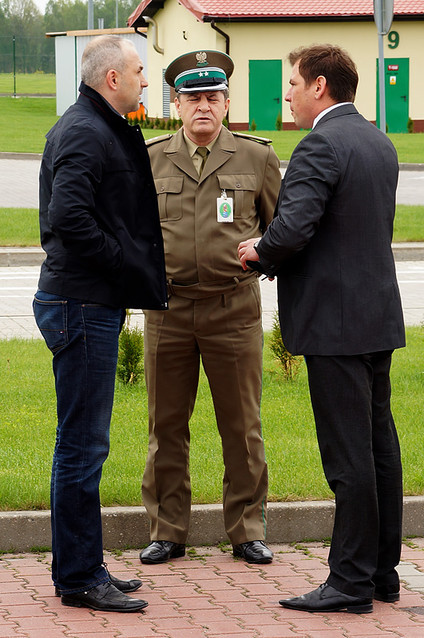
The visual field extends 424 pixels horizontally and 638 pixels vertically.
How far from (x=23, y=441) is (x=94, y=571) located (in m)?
2.10

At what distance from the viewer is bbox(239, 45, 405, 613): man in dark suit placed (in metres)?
4.13

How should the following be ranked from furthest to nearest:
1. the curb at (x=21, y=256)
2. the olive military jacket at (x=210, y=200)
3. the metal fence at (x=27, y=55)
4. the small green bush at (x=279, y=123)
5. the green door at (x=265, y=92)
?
the metal fence at (x=27, y=55), the green door at (x=265, y=92), the small green bush at (x=279, y=123), the curb at (x=21, y=256), the olive military jacket at (x=210, y=200)

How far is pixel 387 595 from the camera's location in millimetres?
4352

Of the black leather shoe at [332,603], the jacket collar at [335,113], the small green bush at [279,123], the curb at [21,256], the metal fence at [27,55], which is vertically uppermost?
the metal fence at [27,55]

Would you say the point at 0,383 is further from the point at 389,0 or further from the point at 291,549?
the point at 389,0

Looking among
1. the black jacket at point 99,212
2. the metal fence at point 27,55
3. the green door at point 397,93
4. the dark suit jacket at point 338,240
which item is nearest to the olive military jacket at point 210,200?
the black jacket at point 99,212

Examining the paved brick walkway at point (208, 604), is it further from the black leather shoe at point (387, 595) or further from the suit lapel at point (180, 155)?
the suit lapel at point (180, 155)

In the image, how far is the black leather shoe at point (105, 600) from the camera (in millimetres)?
4176

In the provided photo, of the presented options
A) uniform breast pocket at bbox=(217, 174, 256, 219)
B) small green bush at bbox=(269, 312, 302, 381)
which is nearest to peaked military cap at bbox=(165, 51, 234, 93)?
uniform breast pocket at bbox=(217, 174, 256, 219)

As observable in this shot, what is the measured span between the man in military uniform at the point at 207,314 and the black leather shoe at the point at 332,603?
612mm

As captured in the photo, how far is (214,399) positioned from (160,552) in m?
0.71

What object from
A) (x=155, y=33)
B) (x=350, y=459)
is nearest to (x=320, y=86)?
(x=350, y=459)

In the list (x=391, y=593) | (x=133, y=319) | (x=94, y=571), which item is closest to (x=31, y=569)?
(x=94, y=571)

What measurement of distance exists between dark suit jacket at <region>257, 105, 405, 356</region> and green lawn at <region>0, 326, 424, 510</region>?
1.38 m
